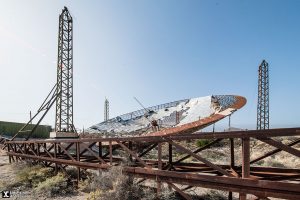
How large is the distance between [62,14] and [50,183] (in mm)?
22961

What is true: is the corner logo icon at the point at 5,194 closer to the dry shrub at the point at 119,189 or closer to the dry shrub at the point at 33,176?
the dry shrub at the point at 33,176

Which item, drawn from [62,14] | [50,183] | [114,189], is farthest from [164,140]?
[62,14]

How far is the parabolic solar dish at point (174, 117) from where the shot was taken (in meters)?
18.8

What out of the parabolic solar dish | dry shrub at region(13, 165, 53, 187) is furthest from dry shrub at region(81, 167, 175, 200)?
the parabolic solar dish

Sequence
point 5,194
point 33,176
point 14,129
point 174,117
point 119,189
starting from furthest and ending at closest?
point 14,129 → point 174,117 → point 33,176 → point 5,194 → point 119,189

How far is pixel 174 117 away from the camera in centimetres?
2469

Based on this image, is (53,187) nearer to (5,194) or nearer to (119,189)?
(5,194)

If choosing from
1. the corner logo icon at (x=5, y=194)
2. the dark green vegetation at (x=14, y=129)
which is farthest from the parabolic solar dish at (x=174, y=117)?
the dark green vegetation at (x=14, y=129)

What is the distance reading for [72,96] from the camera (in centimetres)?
3134

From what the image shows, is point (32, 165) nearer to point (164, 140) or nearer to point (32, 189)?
point (32, 189)

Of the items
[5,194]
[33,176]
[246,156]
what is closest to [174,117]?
[33,176]

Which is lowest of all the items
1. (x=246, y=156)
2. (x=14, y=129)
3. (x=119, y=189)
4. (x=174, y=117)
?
(x=14, y=129)

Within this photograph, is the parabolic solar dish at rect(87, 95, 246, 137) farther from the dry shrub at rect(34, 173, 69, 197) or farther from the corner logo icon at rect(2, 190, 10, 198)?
the corner logo icon at rect(2, 190, 10, 198)

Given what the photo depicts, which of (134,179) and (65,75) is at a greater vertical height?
(65,75)
